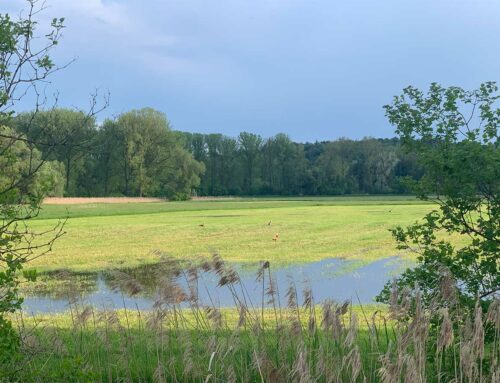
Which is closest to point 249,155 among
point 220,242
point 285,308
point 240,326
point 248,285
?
point 220,242

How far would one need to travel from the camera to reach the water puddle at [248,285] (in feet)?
39.7

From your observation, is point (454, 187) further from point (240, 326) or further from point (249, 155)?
point (249, 155)

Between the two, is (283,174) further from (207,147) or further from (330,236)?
(330,236)

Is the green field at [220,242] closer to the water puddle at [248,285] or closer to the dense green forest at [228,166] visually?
the water puddle at [248,285]

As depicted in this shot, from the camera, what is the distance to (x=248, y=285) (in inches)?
582

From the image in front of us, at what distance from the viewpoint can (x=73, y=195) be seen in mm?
88312

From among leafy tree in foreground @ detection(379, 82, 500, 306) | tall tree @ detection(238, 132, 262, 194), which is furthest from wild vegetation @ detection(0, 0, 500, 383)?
tall tree @ detection(238, 132, 262, 194)

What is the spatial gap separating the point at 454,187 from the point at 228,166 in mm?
112323

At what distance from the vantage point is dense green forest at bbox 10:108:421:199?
90525mm

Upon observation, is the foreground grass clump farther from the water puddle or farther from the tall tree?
the tall tree

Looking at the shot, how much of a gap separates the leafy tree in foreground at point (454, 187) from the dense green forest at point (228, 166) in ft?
276

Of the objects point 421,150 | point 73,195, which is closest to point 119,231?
point 421,150

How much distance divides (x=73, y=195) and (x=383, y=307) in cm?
8204

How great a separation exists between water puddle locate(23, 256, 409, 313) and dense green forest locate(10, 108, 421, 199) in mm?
72598
